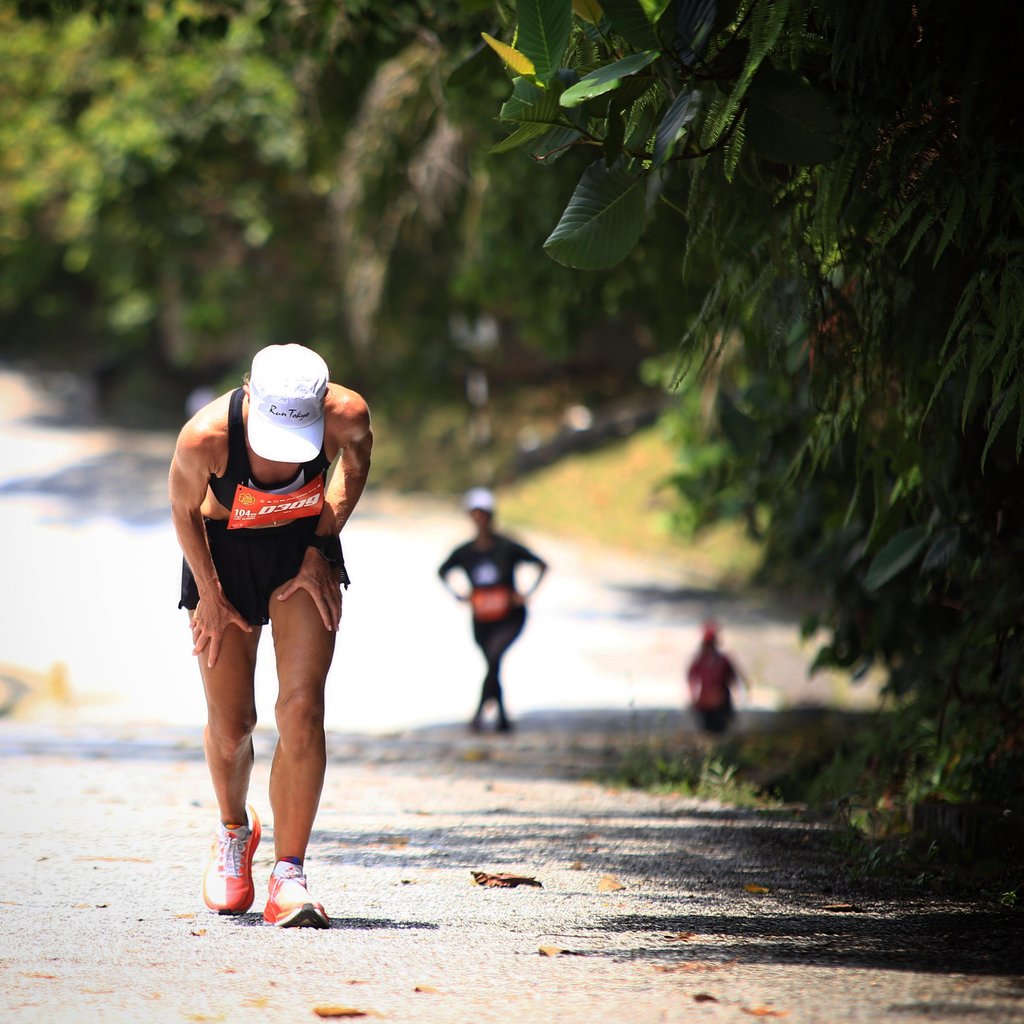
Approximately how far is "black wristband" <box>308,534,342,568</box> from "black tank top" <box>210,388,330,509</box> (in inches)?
8.4

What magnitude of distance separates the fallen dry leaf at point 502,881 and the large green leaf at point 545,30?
262 centimetres

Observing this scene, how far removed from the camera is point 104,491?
24328mm

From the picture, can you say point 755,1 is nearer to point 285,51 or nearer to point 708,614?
point 285,51

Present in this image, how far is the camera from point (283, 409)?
13.9 ft

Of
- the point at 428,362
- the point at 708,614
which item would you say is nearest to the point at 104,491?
the point at 428,362

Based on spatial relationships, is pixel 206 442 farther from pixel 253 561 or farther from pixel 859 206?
pixel 859 206

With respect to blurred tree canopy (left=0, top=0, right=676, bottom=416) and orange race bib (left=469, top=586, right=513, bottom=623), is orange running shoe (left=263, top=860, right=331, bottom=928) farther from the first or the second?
orange race bib (left=469, top=586, right=513, bottom=623)

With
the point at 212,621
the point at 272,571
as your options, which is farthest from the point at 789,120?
the point at 212,621

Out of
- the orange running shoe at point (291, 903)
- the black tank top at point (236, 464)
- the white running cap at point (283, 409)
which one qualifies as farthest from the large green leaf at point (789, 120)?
the orange running shoe at point (291, 903)

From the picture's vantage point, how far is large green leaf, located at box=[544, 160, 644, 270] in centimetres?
388

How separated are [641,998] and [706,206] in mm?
2271

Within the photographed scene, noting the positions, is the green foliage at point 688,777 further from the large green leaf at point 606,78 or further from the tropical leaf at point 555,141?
the large green leaf at point 606,78

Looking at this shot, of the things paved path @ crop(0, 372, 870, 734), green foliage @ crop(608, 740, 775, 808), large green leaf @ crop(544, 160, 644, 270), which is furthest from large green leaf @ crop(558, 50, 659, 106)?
paved path @ crop(0, 372, 870, 734)

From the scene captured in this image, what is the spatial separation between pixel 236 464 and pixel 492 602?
719 cm
